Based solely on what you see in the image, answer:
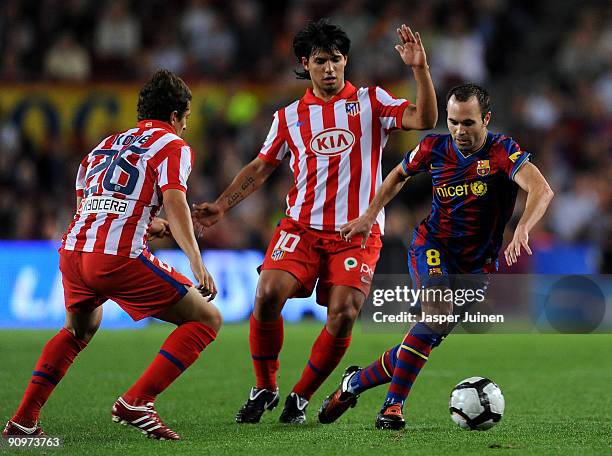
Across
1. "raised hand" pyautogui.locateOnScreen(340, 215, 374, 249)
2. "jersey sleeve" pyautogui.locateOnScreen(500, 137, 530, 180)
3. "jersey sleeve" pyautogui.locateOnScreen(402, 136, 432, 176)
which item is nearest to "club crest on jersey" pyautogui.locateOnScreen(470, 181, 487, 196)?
"jersey sleeve" pyautogui.locateOnScreen(500, 137, 530, 180)

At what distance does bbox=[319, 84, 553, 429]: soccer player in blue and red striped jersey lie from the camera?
6109 mm

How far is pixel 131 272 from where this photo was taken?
5.66 metres

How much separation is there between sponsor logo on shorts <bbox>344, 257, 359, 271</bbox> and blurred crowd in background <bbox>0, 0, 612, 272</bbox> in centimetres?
754

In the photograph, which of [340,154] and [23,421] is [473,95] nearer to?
[340,154]

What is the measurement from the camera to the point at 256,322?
6.58 m

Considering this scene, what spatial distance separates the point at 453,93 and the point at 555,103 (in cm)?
1102

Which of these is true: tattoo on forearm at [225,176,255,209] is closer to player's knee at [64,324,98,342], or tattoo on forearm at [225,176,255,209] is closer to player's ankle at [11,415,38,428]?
player's knee at [64,324,98,342]

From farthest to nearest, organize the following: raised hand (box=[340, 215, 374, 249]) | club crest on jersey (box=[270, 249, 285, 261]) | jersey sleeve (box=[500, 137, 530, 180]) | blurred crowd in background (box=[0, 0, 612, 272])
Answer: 1. blurred crowd in background (box=[0, 0, 612, 272])
2. club crest on jersey (box=[270, 249, 285, 261])
3. raised hand (box=[340, 215, 374, 249])
4. jersey sleeve (box=[500, 137, 530, 180])

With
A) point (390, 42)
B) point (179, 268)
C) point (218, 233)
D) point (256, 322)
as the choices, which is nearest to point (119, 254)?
point (256, 322)

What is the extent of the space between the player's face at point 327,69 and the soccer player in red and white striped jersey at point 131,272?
1.23 meters

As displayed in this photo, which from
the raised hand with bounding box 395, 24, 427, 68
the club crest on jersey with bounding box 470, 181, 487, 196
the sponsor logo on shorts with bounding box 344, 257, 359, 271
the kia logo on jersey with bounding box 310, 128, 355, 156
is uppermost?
the raised hand with bounding box 395, 24, 427, 68

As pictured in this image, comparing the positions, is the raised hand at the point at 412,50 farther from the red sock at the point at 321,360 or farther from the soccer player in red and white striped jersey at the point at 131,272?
the red sock at the point at 321,360

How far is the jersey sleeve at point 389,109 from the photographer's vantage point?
21.6 ft

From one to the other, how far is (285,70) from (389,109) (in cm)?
1037
